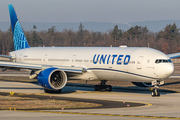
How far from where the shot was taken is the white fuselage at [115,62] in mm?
29672

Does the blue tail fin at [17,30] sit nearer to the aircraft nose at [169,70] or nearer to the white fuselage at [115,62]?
the white fuselage at [115,62]

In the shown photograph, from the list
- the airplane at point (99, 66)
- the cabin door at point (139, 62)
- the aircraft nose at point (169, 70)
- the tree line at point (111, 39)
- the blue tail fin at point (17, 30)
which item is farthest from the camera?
the tree line at point (111, 39)

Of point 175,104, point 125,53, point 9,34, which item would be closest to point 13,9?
point 125,53

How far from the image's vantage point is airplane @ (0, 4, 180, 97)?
29.8 metres

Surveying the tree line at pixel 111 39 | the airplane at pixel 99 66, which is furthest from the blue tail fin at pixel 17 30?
the tree line at pixel 111 39

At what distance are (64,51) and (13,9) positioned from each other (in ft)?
39.7

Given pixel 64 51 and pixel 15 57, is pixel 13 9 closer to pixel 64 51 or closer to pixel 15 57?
pixel 15 57

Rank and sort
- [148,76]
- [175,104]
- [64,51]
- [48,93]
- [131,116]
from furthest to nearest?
[64,51] < [48,93] < [148,76] < [175,104] < [131,116]

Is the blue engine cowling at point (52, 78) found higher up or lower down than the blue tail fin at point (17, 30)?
lower down

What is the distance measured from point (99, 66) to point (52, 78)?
4978 millimetres

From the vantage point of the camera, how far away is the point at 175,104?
2462 cm

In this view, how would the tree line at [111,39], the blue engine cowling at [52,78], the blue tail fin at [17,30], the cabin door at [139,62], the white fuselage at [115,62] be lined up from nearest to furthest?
the white fuselage at [115,62] < the cabin door at [139,62] < the blue engine cowling at [52,78] < the blue tail fin at [17,30] < the tree line at [111,39]

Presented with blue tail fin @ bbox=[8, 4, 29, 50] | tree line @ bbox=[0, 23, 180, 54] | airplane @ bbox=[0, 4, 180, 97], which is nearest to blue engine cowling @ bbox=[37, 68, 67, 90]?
airplane @ bbox=[0, 4, 180, 97]

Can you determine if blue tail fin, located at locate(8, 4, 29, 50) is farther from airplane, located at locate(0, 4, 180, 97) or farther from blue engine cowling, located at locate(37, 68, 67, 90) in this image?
blue engine cowling, located at locate(37, 68, 67, 90)
